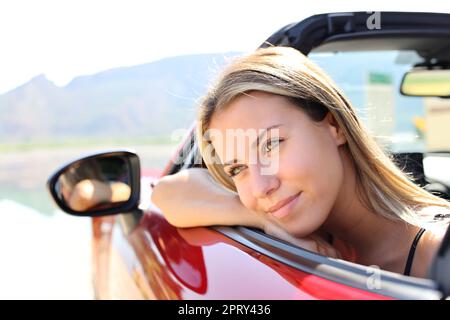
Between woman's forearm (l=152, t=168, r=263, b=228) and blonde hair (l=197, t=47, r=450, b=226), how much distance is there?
28cm

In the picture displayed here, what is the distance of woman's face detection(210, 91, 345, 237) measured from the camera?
67.9 inches

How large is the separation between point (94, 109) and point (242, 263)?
124 ft

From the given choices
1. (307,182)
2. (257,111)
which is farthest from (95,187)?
(307,182)

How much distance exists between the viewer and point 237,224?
197cm

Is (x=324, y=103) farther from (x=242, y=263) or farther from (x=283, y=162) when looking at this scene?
(x=242, y=263)

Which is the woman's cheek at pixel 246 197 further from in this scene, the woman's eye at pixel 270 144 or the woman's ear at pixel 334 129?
the woman's ear at pixel 334 129

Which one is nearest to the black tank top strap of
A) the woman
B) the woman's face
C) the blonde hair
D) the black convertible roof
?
the woman

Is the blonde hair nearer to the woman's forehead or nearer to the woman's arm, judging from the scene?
the woman's forehead

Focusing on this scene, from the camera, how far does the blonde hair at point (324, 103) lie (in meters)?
1.84

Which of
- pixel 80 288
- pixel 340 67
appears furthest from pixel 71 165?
pixel 80 288

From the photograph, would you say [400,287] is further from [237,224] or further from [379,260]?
[237,224]

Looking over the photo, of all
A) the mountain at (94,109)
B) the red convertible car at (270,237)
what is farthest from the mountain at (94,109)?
the red convertible car at (270,237)

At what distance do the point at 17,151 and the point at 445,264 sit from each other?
28692 millimetres

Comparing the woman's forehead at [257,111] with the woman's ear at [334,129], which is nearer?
the woman's forehead at [257,111]
